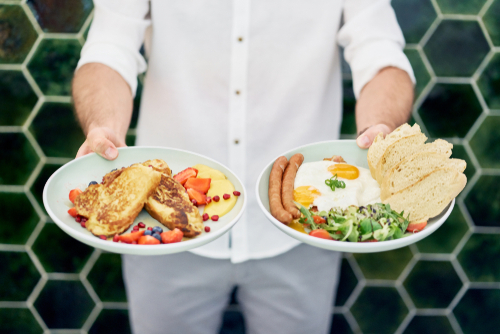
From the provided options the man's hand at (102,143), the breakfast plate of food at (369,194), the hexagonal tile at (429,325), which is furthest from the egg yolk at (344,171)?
the hexagonal tile at (429,325)

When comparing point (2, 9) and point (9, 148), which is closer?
point (2, 9)

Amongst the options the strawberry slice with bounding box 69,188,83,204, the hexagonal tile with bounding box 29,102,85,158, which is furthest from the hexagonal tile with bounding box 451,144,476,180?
the hexagonal tile with bounding box 29,102,85,158

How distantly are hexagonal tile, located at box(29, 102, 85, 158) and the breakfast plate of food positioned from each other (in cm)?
114

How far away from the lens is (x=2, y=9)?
1680 mm

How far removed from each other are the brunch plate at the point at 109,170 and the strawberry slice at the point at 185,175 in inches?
2.2

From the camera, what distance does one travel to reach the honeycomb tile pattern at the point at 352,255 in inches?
68.3

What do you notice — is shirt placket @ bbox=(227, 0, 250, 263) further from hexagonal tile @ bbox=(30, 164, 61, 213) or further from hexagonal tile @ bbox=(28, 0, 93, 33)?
hexagonal tile @ bbox=(30, 164, 61, 213)

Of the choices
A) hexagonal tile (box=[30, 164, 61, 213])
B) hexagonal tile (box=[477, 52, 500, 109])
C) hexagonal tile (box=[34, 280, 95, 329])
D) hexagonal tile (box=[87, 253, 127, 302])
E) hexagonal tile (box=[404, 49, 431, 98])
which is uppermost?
hexagonal tile (box=[477, 52, 500, 109])

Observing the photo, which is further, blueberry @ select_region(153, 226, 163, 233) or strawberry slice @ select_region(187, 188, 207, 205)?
strawberry slice @ select_region(187, 188, 207, 205)

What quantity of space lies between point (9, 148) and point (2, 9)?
629mm

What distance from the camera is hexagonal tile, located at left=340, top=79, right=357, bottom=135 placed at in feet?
5.93

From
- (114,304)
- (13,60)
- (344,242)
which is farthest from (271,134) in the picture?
(114,304)

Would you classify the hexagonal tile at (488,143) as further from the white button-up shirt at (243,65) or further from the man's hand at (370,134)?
the man's hand at (370,134)

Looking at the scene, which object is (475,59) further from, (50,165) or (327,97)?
(50,165)
